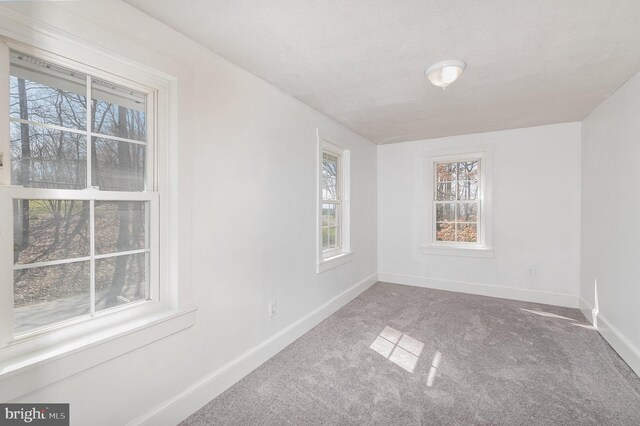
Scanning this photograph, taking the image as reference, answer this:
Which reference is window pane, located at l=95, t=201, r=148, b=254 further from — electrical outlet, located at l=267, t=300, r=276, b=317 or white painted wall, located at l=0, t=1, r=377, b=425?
electrical outlet, located at l=267, t=300, r=276, b=317

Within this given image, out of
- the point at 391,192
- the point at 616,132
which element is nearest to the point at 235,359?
the point at 391,192

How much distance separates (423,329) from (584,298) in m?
2.17

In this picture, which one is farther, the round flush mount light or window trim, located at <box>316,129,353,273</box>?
window trim, located at <box>316,129,353,273</box>

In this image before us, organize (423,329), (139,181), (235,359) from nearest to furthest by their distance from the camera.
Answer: (139,181)
(235,359)
(423,329)

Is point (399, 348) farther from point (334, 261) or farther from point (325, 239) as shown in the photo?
point (325, 239)

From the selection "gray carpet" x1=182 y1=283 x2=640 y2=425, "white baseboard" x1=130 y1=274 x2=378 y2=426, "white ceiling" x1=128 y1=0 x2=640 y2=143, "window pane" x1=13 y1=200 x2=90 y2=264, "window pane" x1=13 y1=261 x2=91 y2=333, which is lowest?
"gray carpet" x1=182 y1=283 x2=640 y2=425

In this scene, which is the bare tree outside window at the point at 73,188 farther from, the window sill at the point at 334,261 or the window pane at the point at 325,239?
the window pane at the point at 325,239

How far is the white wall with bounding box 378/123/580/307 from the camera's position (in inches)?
149

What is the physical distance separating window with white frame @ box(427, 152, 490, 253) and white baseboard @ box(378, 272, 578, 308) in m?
0.57

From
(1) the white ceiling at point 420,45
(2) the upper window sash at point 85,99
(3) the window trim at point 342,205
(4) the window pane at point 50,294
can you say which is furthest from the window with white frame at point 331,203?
(4) the window pane at point 50,294

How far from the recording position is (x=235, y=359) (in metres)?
2.17


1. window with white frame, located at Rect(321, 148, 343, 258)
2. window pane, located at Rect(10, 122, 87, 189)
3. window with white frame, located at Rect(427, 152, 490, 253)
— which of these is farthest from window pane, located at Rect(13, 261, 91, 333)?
window with white frame, located at Rect(427, 152, 490, 253)

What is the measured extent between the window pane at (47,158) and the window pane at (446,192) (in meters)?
4.49

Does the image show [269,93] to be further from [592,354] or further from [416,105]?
[592,354]
